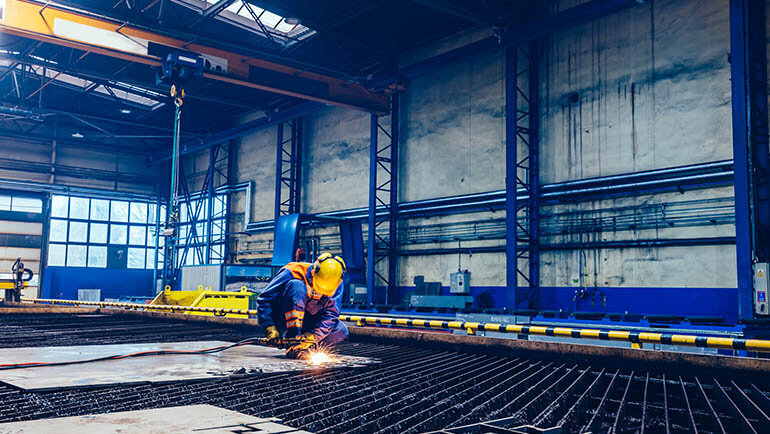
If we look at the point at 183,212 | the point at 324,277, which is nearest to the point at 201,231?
the point at 183,212

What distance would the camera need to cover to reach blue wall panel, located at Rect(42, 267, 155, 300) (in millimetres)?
25562

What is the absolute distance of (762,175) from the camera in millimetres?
10453

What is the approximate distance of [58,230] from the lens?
26312mm

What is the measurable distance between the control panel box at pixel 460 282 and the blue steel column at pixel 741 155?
19.9 ft

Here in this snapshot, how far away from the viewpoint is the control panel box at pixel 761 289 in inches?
382

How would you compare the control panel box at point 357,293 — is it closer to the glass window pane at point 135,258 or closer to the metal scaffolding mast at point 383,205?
the metal scaffolding mast at point 383,205

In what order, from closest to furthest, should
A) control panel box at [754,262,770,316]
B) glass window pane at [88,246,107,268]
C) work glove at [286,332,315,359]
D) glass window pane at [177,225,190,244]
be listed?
work glove at [286,332,315,359]
control panel box at [754,262,770,316]
glass window pane at [88,246,107,268]
glass window pane at [177,225,190,244]

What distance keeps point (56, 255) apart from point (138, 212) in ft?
12.9

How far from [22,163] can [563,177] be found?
22180 millimetres

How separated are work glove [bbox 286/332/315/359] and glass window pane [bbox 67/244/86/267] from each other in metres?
24.3

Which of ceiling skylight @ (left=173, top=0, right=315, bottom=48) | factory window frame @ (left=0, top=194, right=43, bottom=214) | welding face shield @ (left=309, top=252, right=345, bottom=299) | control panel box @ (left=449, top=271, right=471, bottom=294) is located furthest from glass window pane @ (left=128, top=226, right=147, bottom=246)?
welding face shield @ (left=309, top=252, right=345, bottom=299)

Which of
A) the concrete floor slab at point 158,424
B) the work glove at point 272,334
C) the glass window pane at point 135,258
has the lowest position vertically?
the concrete floor slab at point 158,424

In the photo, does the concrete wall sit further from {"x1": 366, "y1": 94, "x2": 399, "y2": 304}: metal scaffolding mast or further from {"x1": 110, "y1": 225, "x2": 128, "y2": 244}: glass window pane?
{"x1": 110, "y1": 225, "x2": 128, "y2": 244}: glass window pane

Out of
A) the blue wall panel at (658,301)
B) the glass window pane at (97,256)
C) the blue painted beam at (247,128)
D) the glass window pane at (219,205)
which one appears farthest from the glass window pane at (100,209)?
the blue wall panel at (658,301)
